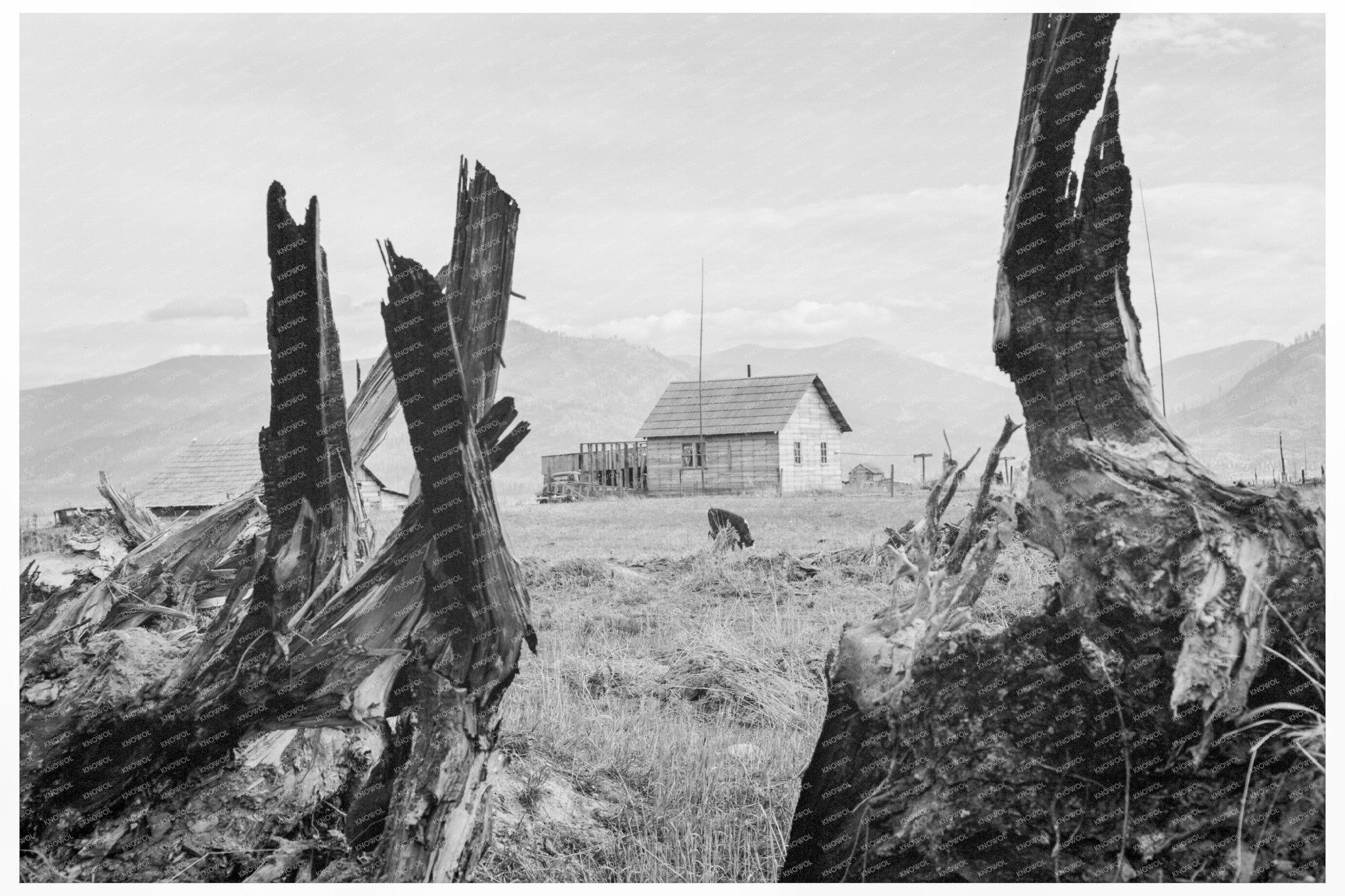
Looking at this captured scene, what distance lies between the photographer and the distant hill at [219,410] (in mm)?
5043

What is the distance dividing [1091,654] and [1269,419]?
531cm

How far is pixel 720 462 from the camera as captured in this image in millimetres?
22453

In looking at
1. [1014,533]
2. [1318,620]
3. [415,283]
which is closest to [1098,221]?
[1014,533]

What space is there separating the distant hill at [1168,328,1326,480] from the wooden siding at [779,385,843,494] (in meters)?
13.2

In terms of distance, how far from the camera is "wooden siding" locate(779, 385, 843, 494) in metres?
22.2

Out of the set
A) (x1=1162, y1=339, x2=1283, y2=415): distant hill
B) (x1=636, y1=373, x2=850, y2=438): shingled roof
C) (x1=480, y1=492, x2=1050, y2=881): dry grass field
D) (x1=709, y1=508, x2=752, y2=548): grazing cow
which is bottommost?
(x1=480, y1=492, x2=1050, y2=881): dry grass field

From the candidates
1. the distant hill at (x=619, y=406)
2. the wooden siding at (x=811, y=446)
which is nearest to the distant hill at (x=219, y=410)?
the distant hill at (x=619, y=406)

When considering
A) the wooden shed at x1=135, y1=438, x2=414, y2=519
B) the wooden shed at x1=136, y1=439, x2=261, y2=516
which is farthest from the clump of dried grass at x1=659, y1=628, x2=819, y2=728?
the wooden shed at x1=136, y1=439, x2=261, y2=516

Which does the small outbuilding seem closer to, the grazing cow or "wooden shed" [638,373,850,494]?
"wooden shed" [638,373,850,494]

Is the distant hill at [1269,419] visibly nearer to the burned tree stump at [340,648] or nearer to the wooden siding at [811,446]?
the burned tree stump at [340,648]

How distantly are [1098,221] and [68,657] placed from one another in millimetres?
2961

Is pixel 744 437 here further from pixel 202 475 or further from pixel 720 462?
pixel 202 475

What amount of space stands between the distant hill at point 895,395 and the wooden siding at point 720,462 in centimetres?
→ 1336

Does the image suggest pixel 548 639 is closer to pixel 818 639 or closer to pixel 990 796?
pixel 818 639
